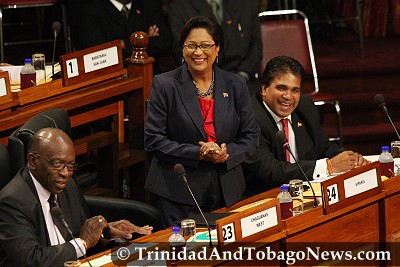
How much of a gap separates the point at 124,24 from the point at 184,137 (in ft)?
6.04

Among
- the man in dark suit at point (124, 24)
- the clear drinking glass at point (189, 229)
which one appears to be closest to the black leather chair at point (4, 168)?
the clear drinking glass at point (189, 229)

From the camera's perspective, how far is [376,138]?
700 centimetres

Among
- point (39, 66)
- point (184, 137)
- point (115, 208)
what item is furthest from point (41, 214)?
point (39, 66)

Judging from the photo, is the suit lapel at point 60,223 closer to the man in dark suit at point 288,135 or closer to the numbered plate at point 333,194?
the numbered plate at point 333,194

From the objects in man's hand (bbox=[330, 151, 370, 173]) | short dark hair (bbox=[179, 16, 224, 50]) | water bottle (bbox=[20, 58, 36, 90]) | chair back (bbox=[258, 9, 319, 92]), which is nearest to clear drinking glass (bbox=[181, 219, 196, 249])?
short dark hair (bbox=[179, 16, 224, 50])

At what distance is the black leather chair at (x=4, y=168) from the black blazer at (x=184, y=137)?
68 centimetres

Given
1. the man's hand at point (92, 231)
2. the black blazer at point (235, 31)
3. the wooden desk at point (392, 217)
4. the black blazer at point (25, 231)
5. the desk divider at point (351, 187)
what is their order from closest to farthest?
the black blazer at point (25, 231) → the man's hand at point (92, 231) → the desk divider at point (351, 187) → the wooden desk at point (392, 217) → the black blazer at point (235, 31)

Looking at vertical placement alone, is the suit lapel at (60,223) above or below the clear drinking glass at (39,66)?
below

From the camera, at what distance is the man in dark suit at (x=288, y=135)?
197 inches

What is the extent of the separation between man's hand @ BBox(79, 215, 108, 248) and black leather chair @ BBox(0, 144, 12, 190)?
517 mm

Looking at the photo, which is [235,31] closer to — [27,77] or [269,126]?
[269,126]

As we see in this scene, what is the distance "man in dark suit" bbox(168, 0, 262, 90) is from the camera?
631cm

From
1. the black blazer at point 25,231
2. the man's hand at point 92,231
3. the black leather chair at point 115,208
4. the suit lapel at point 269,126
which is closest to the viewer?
the black blazer at point 25,231

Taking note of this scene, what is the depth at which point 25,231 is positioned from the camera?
3854mm
